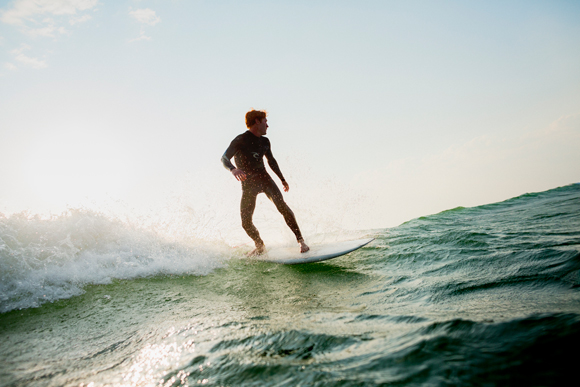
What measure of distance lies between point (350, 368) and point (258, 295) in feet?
6.57

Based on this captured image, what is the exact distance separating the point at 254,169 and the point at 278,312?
3.09m

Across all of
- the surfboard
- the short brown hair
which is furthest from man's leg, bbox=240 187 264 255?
the short brown hair

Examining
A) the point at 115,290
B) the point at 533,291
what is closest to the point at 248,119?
the point at 115,290

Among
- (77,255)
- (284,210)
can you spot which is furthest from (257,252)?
(77,255)

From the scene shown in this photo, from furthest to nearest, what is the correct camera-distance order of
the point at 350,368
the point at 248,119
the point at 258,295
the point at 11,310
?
the point at 248,119 < the point at 258,295 < the point at 11,310 < the point at 350,368

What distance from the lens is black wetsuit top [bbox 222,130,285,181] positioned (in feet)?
16.9

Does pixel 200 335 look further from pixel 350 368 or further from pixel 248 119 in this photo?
pixel 248 119

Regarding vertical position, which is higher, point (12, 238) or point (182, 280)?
point (12, 238)

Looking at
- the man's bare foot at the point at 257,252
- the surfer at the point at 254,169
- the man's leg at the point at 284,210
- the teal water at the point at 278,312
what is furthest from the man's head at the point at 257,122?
the teal water at the point at 278,312

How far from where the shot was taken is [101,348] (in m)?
2.24

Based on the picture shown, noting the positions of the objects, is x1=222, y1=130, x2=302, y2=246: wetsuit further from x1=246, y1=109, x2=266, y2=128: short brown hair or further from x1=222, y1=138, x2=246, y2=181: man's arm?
x1=246, y1=109, x2=266, y2=128: short brown hair

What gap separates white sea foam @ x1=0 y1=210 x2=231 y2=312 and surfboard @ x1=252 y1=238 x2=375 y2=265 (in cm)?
91

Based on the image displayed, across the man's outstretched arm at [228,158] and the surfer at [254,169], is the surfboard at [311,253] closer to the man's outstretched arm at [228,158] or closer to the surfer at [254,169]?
the surfer at [254,169]

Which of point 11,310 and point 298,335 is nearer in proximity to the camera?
point 298,335
